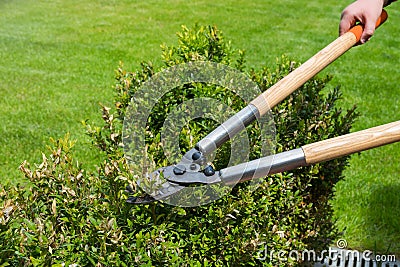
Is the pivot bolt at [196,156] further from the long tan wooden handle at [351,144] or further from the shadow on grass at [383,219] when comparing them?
the shadow on grass at [383,219]

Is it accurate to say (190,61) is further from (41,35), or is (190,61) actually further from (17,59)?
(41,35)

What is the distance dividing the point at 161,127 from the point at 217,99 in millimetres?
341

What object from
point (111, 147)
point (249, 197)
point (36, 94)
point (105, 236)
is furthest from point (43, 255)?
point (36, 94)

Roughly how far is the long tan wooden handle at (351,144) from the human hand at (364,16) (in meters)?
0.91

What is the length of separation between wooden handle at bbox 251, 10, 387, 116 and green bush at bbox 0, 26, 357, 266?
1.32ft

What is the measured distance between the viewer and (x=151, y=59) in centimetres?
731

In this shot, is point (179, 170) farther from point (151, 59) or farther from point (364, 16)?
point (151, 59)

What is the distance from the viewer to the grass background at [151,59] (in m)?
4.43

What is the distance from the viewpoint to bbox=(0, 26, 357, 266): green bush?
1914 mm

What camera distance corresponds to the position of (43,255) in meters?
1.84

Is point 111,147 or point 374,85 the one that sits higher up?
point 374,85

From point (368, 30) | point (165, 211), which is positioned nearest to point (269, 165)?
point (165, 211)

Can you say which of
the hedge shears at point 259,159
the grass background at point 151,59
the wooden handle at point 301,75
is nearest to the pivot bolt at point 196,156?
the hedge shears at point 259,159

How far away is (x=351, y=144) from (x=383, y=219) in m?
2.44
